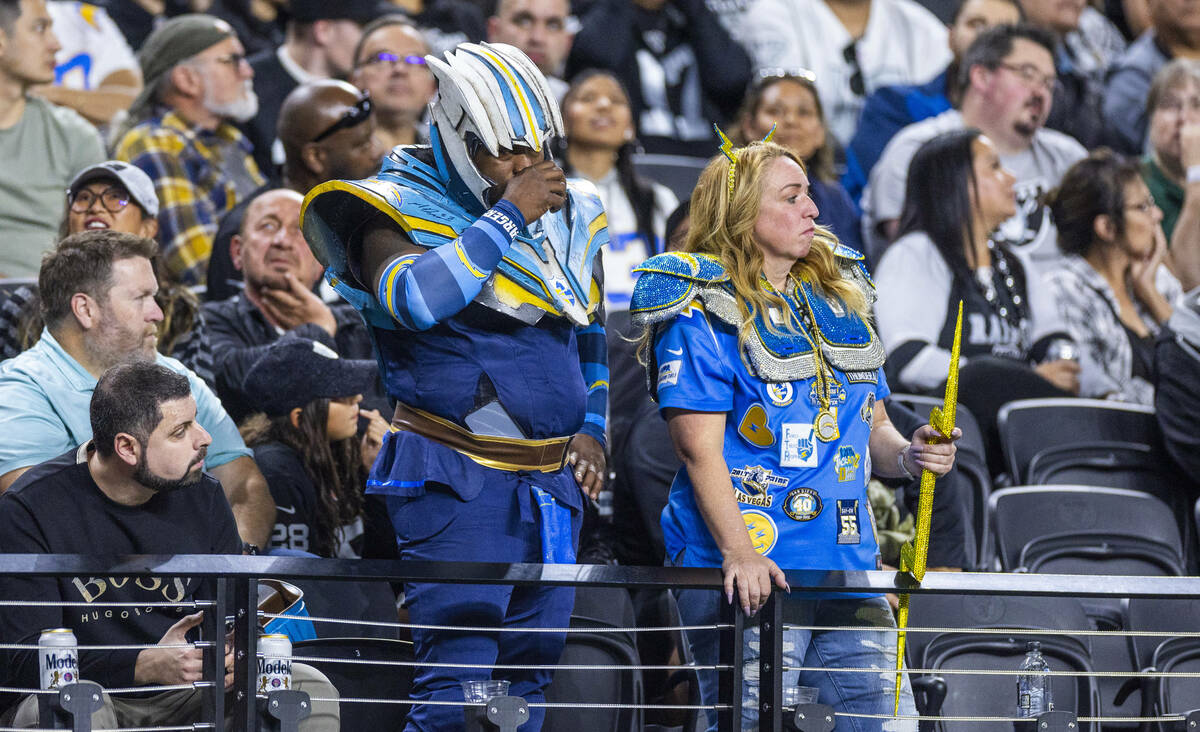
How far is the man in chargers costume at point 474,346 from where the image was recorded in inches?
119

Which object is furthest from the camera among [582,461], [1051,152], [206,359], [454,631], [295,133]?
[1051,152]

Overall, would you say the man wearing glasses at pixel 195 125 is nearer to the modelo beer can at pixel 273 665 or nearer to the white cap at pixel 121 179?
the white cap at pixel 121 179

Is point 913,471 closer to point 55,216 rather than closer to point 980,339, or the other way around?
point 980,339

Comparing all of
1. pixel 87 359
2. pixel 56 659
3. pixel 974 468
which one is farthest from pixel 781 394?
pixel 974 468

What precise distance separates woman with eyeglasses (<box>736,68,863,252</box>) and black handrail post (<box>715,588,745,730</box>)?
341cm

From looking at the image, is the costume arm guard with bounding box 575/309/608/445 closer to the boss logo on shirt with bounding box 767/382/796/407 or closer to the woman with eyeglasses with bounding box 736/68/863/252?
the boss logo on shirt with bounding box 767/382/796/407

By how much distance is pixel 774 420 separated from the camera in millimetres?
3115

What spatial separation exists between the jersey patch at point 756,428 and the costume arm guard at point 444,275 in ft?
1.95

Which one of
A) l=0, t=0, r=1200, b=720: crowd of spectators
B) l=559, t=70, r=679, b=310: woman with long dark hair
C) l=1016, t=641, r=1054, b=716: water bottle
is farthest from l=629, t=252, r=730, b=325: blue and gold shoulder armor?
l=559, t=70, r=679, b=310: woman with long dark hair

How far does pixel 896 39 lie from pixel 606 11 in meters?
1.53

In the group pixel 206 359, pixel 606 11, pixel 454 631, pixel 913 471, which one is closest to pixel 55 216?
pixel 206 359

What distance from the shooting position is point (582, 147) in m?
6.16

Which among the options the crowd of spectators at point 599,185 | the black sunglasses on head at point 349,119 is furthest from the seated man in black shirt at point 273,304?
the black sunglasses on head at point 349,119

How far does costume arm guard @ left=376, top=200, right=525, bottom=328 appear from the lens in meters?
2.96
